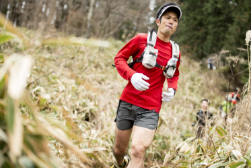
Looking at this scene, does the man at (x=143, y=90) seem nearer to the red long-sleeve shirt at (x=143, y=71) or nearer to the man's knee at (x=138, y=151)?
the red long-sleeve shirt at (x=143, y=71)

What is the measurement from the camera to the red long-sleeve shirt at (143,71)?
96.6 inches

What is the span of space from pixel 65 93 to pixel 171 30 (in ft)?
8.81

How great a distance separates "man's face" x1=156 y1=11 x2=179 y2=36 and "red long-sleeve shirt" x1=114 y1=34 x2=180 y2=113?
0.46ft

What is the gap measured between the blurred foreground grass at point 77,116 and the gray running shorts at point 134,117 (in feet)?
1.23

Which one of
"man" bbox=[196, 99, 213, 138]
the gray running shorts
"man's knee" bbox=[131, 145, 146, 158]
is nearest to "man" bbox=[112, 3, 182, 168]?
the gray running shorts

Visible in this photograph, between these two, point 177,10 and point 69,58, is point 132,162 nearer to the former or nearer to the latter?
point 177,10

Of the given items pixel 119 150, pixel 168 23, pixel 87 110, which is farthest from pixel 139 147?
pixel 87 110

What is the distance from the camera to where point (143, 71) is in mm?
2527

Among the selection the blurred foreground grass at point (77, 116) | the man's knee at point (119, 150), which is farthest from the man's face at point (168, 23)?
the man's knee at point (119, 150)

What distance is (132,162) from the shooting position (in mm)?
2207

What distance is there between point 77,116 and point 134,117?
1.79 m

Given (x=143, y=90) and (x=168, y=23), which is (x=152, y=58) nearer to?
(x=143, y=90)

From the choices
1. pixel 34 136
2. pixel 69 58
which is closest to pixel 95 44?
pixel 34 136

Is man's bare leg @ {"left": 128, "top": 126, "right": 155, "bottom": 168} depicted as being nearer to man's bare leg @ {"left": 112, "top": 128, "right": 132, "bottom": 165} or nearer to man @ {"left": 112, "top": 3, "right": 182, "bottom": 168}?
man @ {"left": 112, "top": 3, "right": 182, "bottom": 168}
